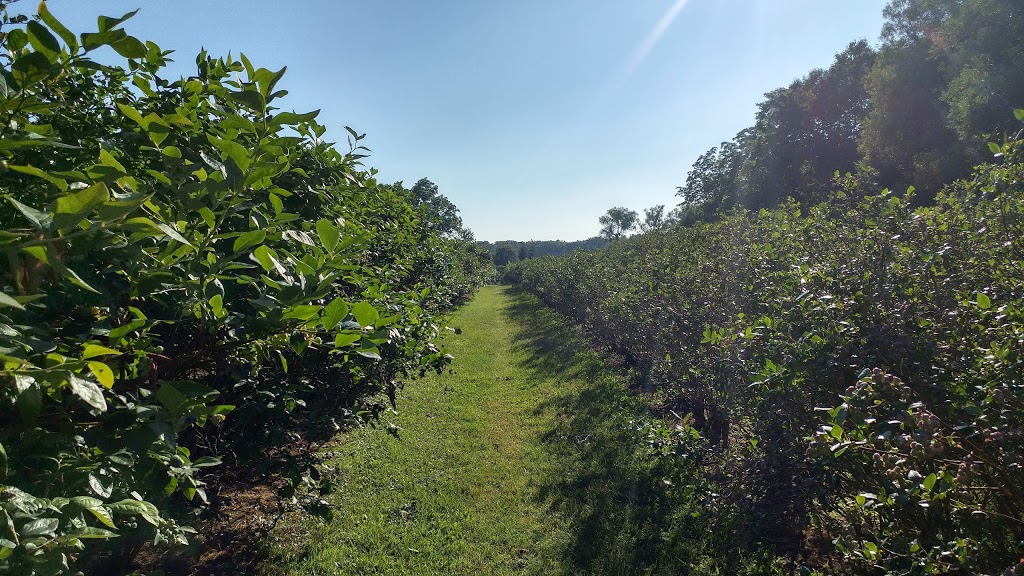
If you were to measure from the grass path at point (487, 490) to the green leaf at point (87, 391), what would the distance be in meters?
2.69

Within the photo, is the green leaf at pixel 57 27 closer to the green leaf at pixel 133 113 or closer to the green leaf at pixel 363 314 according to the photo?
the green leaf at pixel 133 113

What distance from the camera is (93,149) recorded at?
4.08 feet

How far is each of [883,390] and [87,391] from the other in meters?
2.68

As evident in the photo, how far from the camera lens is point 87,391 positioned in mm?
748

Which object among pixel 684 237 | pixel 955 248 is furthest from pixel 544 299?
pixel 955 248

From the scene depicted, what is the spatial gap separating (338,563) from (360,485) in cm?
148

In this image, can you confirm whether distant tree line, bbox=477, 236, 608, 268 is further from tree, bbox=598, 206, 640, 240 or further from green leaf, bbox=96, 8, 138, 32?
green leaf, bbox=96, 8, 138, 32

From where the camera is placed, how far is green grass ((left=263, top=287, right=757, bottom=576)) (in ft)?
14.4

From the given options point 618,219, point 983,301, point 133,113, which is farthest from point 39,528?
point 618,219

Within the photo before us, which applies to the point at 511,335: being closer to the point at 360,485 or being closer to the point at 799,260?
the point at 360,485

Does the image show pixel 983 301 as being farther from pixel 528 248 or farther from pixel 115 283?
pixel 528 248

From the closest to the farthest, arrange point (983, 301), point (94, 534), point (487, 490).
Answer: point (94, 534) → point (983, 301) → point (487, 490)

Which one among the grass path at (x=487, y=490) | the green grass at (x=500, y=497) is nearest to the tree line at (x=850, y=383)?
the green grass at (x=500, y=497)

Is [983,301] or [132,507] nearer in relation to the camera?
[132,507]
